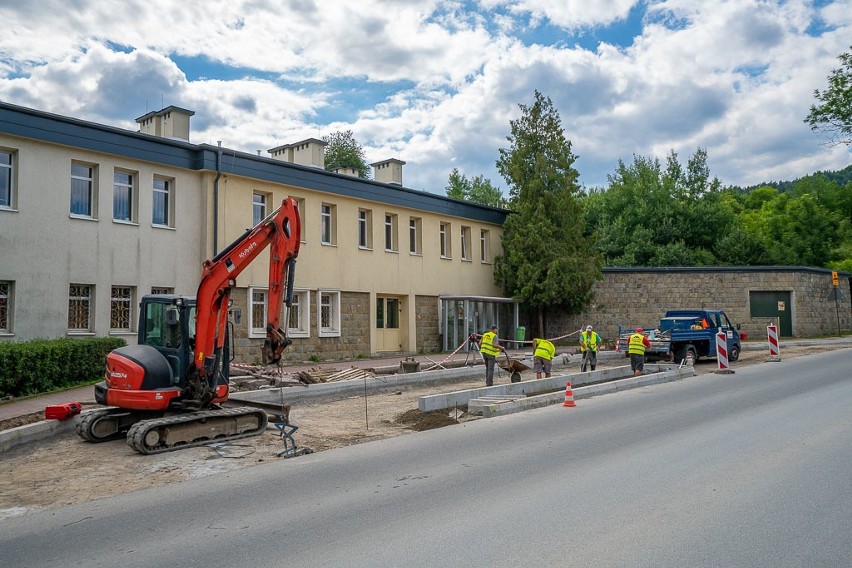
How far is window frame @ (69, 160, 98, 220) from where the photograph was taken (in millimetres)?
20609

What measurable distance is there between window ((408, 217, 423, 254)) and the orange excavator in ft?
63.5

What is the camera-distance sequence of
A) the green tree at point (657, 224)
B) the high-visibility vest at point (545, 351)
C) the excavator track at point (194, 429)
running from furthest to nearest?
the green tree at point (657, 224)
the high-visibility vest at point (545, 351)
the excavator track at point (194, 429)

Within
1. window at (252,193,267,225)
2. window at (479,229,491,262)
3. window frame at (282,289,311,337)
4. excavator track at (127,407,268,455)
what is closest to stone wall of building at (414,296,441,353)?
window at (479,229,491,262)

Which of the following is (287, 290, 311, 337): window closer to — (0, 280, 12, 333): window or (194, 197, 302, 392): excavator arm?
(0, 280, 12, 333): window

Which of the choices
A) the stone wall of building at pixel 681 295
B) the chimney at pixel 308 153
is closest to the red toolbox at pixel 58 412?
the chimney at pixel 308 153

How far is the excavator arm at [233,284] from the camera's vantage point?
1125 centimetres

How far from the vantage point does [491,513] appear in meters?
6.80

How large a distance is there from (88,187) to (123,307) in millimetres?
3676

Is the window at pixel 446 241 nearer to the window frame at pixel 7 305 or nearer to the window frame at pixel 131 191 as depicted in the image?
the window frame at pixel 131 191

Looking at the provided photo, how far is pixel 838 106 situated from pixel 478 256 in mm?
18961

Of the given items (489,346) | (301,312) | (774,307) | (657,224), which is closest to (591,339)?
(489,346)

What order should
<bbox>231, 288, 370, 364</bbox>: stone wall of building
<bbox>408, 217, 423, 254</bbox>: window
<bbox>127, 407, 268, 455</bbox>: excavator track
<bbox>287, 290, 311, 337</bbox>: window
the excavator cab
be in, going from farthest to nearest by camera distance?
<bbox>408, 217, 423, 254</bbox>: window, <bbox>287, 290, 311, 337</bbox>: window, <bbox>231, 288, 370, 364</bbox>: stone wall of building, the excavator cab, <bbox>127, 407, 268, 455</bbox>: excavator track

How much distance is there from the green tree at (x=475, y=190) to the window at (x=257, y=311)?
40.9m

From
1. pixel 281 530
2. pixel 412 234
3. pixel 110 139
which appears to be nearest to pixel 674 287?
pixel 412 234
